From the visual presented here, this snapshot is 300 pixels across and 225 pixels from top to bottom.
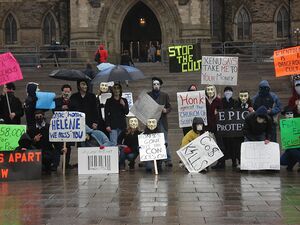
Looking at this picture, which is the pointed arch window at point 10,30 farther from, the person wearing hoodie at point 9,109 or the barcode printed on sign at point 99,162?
the barcode printed on sign at point 99,162

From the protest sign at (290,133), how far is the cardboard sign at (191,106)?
1.89 metres

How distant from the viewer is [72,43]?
123 ft

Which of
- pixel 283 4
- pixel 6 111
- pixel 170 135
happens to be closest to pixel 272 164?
pixel 6 111

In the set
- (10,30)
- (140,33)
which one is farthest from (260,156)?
(10,30)

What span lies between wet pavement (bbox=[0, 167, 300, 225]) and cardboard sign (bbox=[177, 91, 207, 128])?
5.90 feet

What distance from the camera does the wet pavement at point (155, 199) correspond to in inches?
364

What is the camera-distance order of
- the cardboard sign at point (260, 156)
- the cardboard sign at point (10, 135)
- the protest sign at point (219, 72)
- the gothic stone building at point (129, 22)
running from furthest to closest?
1. the gothic stone building at point (129, 22)
2. the protest sign at point (219, 72)
3. the cardboard sign at point (10, 135)
4. the cardboard sign at point (260, 156)

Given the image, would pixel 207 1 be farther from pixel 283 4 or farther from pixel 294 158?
pixel 294 158

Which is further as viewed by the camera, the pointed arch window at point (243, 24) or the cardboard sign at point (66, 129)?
the pointed arch window at point (243, 24)

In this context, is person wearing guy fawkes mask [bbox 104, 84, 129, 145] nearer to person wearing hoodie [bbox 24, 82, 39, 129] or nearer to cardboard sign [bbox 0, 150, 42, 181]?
person wearing hoodie [bbox 24, 82, 39, 129]

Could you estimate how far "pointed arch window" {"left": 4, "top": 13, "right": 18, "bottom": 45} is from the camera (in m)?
42.9

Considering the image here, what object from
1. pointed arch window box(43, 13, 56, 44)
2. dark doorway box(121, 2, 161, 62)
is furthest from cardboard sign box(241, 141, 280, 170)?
pointed arch window box(43, 13, 56, 44)

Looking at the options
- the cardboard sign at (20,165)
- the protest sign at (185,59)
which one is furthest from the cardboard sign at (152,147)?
the protest sign at (185,59)

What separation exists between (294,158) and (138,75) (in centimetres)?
384
